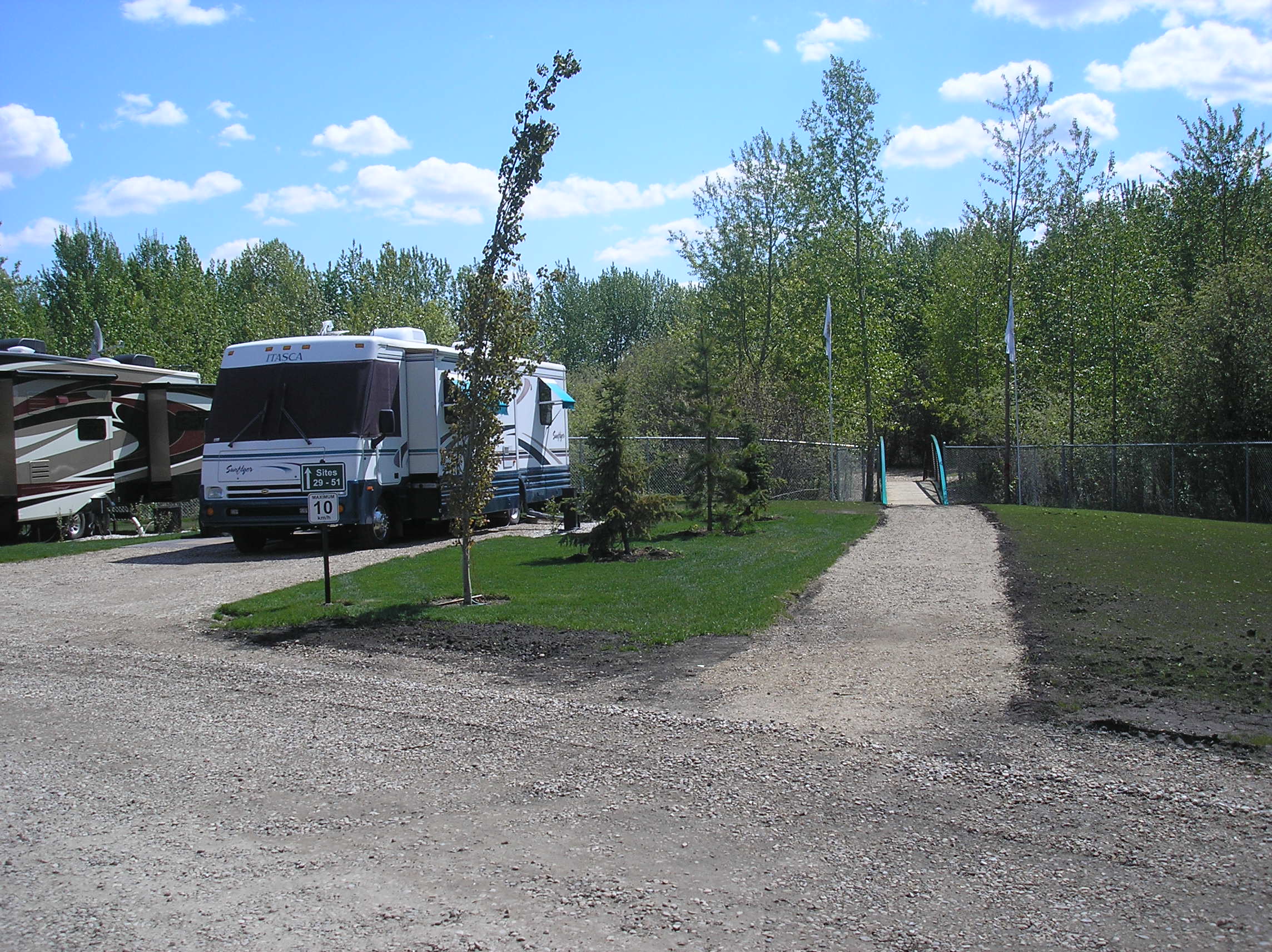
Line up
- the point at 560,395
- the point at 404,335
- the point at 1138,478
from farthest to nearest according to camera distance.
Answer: the point at 1138,478 < the point at 560,395 < the point at 404,335

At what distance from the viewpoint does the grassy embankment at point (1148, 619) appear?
7.04 metres

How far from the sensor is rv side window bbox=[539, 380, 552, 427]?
69.9 ft

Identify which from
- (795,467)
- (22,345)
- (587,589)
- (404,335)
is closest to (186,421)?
(22,345)

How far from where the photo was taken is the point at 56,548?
17.8 metres

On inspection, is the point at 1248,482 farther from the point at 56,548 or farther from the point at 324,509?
the point at 56,548

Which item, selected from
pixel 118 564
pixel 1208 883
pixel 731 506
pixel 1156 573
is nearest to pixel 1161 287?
pixel 731 506

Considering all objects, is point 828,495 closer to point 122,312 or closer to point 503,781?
point 503,781

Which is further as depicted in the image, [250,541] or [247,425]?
[250,541]

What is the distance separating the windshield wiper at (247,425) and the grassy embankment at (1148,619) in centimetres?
1160

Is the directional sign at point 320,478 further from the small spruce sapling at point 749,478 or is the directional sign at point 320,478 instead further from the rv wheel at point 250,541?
the small spruce sapling at point 749,478

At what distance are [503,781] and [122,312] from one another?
42.3 m

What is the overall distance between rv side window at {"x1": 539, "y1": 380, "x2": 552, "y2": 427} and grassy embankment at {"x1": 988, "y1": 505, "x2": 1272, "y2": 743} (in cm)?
950

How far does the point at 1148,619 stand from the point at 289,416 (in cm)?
1255

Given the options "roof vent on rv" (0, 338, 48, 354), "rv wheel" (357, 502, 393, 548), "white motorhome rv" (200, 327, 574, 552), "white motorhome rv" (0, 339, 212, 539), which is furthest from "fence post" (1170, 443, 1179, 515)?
→ "roof vent on rv" (0, 338, 48, 354)
